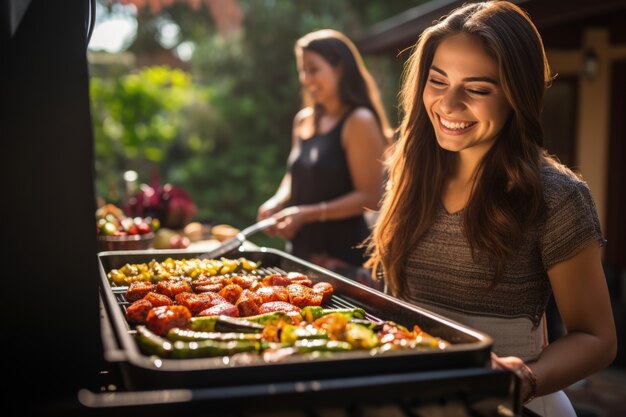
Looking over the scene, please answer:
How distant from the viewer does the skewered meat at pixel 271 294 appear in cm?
214

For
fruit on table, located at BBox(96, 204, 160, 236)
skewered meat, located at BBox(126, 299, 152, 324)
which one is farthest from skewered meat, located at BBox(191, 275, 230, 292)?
fruit on table, located at BBox(96, 204, 160, 236)

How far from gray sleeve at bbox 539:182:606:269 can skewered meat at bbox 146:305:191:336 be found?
1136 mm

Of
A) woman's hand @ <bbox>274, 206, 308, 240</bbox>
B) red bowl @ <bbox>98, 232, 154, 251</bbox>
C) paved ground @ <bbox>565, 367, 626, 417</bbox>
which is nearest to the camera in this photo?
red bowl @ <bbox>98, 232, 154, 251</bbox>

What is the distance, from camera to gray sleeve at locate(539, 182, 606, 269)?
202cm

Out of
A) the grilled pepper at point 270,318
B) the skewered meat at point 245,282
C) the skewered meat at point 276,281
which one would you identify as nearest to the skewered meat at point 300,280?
the skewered meat at point 276,281

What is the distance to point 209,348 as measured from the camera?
1558 mm

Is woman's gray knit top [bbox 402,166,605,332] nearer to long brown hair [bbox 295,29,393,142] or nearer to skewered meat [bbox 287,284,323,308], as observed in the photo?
skewered meat [bbox 287,284,323,308]

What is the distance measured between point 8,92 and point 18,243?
328 mm

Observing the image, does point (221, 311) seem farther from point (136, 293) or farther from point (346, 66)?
point (346, 66)

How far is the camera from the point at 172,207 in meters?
4.62

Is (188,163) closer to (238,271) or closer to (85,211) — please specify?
(238,271)

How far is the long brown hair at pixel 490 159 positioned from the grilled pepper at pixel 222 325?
893mm

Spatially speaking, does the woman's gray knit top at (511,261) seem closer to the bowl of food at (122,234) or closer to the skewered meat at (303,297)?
the skewered meat at (303,297)

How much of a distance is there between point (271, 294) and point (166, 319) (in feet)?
1.55
